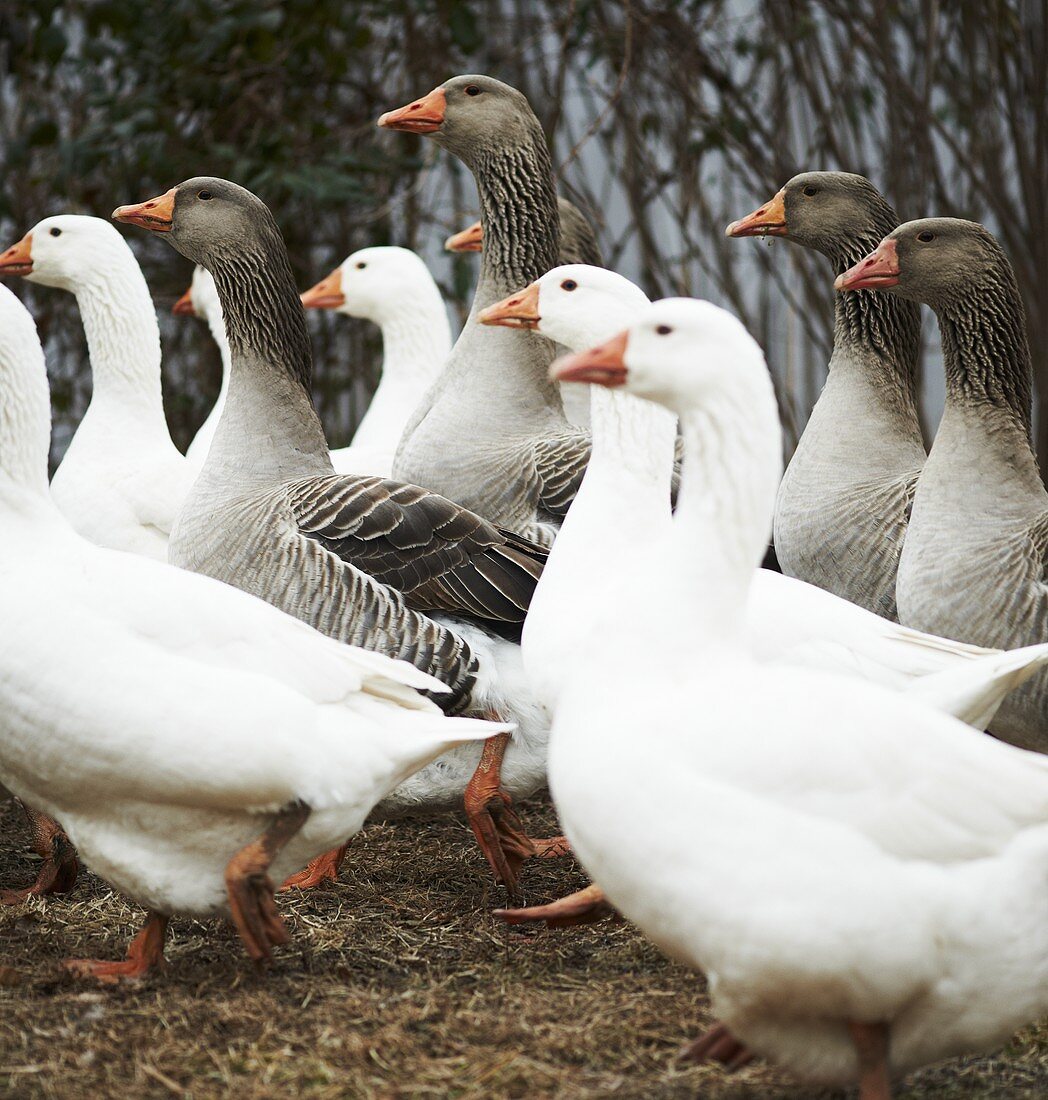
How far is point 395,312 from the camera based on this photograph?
8.69 meters

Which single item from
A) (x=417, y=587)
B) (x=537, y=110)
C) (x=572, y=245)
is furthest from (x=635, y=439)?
(x=537, y=110)

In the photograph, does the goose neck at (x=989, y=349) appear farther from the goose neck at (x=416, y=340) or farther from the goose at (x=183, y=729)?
the goose neck at (x=416, y=340)

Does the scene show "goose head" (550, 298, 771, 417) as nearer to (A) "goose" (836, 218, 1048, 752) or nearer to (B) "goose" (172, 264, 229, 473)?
(A) "goose" (836, 218, 1048, 752)

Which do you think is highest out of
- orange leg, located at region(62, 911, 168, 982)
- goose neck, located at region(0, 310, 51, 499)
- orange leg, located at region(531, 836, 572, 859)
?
goose neck, located at region(0, 310, 51, 499)

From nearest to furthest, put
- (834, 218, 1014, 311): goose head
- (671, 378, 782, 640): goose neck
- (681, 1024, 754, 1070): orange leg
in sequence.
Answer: (671, 378, 782, 640): goose neck → (681, 1024, 754, 1070): orange leg → (834, 218, 1014, 311): goose head

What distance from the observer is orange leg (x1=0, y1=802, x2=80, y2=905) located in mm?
5004

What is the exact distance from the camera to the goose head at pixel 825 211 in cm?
625

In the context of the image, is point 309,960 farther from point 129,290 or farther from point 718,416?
point 129,290

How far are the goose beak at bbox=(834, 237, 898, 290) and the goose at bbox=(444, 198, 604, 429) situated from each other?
8.17ft

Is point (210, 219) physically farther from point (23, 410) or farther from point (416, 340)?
point (416, 340)

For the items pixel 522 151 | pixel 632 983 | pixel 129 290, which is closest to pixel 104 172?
pixel 129 290

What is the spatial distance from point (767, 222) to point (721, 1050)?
380 centimetres

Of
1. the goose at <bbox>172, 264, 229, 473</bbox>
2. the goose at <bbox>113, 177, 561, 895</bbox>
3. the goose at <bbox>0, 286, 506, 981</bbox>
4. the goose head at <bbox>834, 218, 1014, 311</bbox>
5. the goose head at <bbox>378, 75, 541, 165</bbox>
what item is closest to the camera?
the goose at <bbox>0, 286, 506, 981</bbox>

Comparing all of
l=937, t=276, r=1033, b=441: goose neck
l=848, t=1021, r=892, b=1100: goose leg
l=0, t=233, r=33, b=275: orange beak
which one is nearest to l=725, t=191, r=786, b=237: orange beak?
l=937, t=276, r=1033, b=441: goose neck
